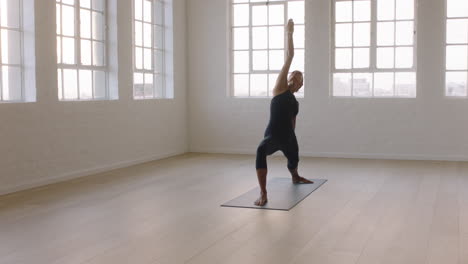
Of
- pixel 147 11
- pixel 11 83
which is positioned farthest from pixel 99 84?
pixel 147 11

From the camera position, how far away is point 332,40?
8.92 metres

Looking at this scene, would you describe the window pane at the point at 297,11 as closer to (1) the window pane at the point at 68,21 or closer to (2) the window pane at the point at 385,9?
(2) the window pane at the point at 385,9

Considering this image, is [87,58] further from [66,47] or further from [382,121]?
[382,121]

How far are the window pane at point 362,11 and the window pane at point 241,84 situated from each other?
2.02 m

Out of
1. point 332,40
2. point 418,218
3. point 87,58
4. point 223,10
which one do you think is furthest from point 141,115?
point 418,218

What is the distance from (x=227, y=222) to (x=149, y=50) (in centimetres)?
481

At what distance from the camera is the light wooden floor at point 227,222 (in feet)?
11.8

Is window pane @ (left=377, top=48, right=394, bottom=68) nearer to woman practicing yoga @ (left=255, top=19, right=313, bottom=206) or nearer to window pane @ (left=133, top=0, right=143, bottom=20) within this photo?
woman practicing yoga @ (left=255, top=19, right=313, bottom=206)

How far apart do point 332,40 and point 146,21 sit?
113 inches

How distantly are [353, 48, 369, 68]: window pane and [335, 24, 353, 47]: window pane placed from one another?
17 centimetres

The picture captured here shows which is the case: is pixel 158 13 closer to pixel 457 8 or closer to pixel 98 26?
pixel 98 26

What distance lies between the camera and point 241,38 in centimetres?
953

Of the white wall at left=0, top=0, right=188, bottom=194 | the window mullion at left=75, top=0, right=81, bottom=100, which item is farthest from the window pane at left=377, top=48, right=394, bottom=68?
the window mullion at left=75, top=0, right=81, bottom=100

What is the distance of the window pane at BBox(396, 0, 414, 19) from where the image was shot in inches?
337
